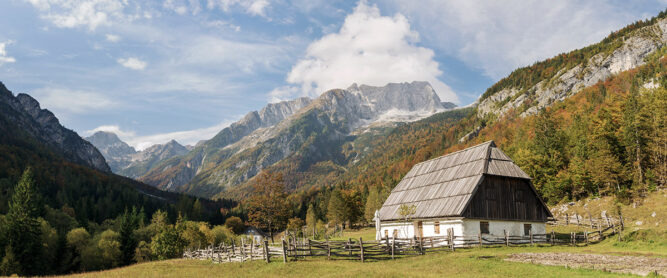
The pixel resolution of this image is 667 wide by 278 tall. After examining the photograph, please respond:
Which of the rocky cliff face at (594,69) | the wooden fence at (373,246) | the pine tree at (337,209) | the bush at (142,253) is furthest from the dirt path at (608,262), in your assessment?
the rocky cliff face at (594,69)

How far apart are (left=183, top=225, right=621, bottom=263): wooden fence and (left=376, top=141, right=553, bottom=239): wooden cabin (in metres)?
1.30

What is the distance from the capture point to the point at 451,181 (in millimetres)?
41688

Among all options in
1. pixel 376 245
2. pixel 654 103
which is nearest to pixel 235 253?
pixel 376 245

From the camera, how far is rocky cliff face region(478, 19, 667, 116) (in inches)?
5276

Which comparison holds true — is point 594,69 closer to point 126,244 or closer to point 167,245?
point 167,245

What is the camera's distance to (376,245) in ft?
110

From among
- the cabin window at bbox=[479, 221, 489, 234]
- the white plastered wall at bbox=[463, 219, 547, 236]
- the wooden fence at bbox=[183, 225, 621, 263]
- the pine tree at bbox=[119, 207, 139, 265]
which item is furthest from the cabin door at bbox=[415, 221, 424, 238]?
the pine tree at bbox=[119, 207, 139, 265]

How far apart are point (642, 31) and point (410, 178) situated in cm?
14404

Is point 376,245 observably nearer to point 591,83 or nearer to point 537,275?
point 537,275

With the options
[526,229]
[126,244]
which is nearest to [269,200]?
[526,229]

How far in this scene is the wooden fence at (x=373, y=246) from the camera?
30609 millimetres

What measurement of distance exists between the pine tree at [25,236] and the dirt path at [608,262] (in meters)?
68.7

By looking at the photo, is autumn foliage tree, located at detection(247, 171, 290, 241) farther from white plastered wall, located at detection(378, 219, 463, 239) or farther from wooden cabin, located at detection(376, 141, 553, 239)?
wooden cabin, located at detection(376, 141, 553, 239)

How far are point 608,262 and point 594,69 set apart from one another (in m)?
151
